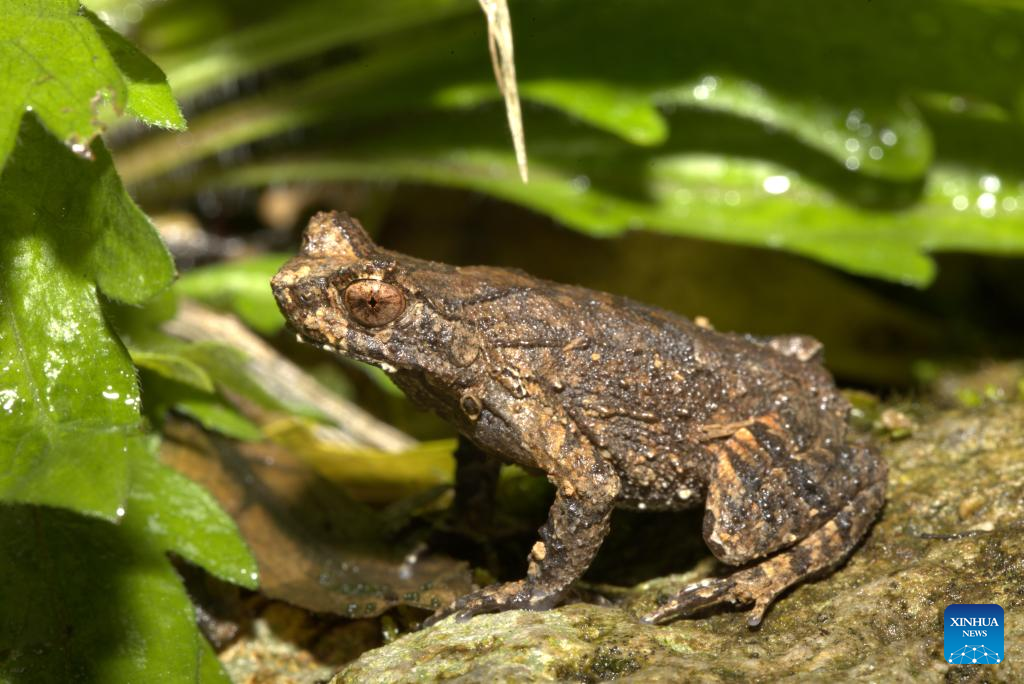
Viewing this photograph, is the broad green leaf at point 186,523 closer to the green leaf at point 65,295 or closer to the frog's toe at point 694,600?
the green leaf at point 65,295

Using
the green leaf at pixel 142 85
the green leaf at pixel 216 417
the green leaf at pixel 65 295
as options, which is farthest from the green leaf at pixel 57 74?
the green leaf at pixel 216 417

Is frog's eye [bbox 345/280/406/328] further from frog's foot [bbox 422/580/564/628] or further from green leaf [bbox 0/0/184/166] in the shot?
frog's foot [bbox 422/580/564/628]

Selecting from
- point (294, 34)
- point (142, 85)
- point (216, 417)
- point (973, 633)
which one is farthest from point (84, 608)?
point (294, 34)

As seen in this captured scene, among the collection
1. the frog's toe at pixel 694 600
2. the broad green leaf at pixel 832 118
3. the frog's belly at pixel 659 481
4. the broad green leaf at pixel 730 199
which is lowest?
the frog's toe at pixel 694 600

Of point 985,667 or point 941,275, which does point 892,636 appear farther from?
point 941,275

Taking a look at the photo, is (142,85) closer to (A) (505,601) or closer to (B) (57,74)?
(B) (57,74)

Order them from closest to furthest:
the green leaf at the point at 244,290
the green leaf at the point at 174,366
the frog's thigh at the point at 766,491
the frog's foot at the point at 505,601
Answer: the frog's foot at the point at 505,601 → the frog's thigh at the point at 766,491 → the green leaf at the point at 174,366 → the green leaf at the point at 244,290

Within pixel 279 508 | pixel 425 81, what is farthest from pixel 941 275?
pixel 279 508
